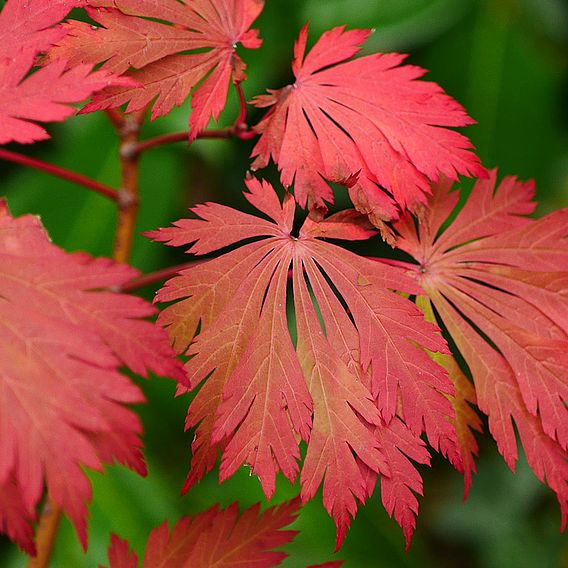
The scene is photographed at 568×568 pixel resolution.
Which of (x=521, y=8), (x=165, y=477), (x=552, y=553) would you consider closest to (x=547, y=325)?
(x=165, y=477)

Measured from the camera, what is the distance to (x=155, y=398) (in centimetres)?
152

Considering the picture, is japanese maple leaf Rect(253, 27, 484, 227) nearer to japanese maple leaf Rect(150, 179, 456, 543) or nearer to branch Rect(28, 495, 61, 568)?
japanese maple leaf Rect(150, 179, 456, 543)

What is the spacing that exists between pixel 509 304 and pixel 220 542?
1.29 ft

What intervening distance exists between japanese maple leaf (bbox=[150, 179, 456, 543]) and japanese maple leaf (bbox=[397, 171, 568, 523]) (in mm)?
78

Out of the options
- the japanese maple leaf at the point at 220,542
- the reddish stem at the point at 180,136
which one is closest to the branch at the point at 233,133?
the reddish stem at the point at 180,136

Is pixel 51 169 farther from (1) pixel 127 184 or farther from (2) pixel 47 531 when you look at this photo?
(2) pixel 47 531

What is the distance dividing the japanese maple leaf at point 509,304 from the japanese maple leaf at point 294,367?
78 mm

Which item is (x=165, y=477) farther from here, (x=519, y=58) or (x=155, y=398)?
(x=519, y=58)

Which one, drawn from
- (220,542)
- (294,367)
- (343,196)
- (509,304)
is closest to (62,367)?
(294,367)

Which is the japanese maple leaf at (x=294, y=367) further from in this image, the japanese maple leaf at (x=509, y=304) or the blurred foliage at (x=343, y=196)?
the blurred foliage at (x=343, y=196)

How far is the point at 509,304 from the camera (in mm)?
708

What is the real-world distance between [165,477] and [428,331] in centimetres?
100

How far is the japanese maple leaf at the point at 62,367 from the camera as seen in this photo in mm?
478

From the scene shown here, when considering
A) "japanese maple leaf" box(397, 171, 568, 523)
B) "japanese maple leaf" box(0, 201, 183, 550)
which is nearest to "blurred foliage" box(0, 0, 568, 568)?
"japanese maple leaf" box(397, 171, 568, 523)
